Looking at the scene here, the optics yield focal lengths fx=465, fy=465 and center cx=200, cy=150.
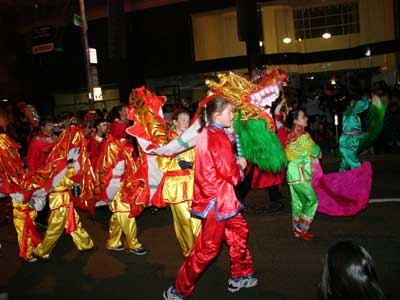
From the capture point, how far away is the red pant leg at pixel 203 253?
414 cm

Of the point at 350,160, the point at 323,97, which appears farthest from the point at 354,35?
the point at 350,160

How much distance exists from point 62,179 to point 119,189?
0.73m

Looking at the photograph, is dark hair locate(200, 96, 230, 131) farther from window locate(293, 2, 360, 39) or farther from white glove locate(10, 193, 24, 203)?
window locate(293, 2, 360, 39)

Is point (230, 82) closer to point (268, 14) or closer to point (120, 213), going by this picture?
point (120, 213)

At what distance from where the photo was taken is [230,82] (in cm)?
479

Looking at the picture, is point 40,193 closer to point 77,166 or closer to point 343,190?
point 77,166

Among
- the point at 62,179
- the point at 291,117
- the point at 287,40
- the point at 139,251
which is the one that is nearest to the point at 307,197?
the point at 291,117

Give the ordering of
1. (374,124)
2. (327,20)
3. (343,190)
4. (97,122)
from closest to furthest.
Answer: (343,190) → (97,122) → (374,124) → (327,20)

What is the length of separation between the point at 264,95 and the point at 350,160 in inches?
176

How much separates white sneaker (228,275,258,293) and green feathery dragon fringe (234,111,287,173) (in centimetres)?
108

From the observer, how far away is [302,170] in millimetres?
5797

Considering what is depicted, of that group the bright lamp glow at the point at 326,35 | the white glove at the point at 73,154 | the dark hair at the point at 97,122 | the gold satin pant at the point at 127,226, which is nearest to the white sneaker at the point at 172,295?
the gold satin pant at the point at 127,226

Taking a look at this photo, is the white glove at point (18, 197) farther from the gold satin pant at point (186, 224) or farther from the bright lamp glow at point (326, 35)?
the bright lamp glow at point (326, 35)

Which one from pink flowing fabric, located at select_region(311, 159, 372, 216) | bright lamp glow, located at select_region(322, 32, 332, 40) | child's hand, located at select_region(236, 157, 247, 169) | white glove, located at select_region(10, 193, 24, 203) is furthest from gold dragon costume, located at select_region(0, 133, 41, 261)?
bright lamp glow, located at select_region(322, 32, 332, 40)
